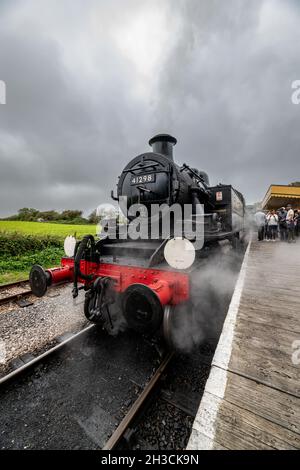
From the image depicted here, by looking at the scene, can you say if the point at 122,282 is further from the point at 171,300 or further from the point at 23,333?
the point at 23,333

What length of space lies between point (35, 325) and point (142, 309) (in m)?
2.41

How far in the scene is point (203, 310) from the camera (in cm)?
378

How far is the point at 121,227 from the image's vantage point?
12.8 feet

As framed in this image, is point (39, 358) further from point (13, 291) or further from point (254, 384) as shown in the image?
point (13, 291)

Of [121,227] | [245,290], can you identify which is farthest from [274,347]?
[121,227]

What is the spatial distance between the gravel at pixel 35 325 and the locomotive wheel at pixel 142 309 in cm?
71

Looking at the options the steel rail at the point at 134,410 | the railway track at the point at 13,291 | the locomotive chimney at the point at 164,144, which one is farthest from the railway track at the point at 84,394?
the locomotive chimney at the point at 164,144

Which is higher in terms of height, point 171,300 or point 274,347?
point 171,300

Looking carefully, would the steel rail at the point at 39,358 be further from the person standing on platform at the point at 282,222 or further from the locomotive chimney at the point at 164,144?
the person standing on platform at the point at 282,222

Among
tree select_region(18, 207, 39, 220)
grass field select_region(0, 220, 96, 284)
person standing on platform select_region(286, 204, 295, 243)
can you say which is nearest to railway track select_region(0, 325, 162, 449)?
grass field select_region(0, 220, 96, 284)

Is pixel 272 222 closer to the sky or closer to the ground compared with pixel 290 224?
closer to the sky

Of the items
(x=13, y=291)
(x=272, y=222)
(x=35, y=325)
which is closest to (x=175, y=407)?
(x=35, y=325)

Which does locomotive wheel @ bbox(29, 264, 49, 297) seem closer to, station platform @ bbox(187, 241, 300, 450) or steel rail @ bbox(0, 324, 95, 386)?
steel rail @ bbox(0, 324, 95, 386)
